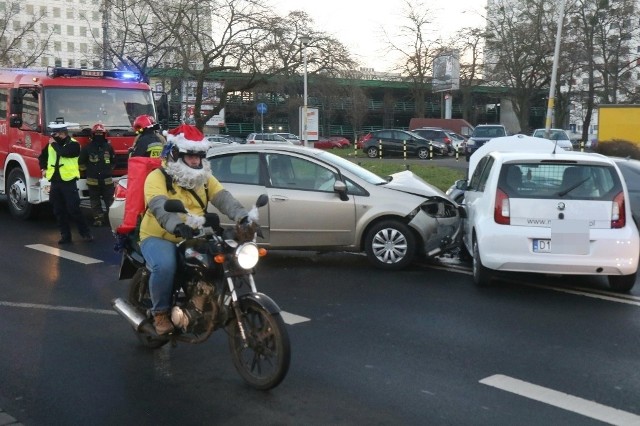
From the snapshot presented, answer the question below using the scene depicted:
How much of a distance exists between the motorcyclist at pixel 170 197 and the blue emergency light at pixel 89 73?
9103 millimetres

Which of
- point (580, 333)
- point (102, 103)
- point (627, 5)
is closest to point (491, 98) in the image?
point (627, 5)

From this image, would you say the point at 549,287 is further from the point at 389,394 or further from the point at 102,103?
the point at 102,103

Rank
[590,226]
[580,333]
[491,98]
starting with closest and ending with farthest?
[580,333]
[590,226]
[491,98]

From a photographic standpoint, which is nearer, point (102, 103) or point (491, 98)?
point (102, 103)

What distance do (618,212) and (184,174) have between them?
4.72 m

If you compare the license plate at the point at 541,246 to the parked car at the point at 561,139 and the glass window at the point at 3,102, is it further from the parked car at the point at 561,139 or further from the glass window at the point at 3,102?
the parked car at the point at 561,139

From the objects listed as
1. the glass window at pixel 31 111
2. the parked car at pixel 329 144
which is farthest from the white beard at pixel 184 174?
the parked car at pixel 329 144

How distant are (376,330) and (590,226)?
8.71 feet

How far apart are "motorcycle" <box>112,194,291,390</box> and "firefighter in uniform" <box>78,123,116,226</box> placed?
779 cm

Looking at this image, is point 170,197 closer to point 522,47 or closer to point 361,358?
point 361,358

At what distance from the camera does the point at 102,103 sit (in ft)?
44.6

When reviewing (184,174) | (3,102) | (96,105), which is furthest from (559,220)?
(3,102)

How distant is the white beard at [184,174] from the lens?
16.8ft

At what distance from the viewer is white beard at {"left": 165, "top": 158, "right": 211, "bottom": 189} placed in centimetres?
511
